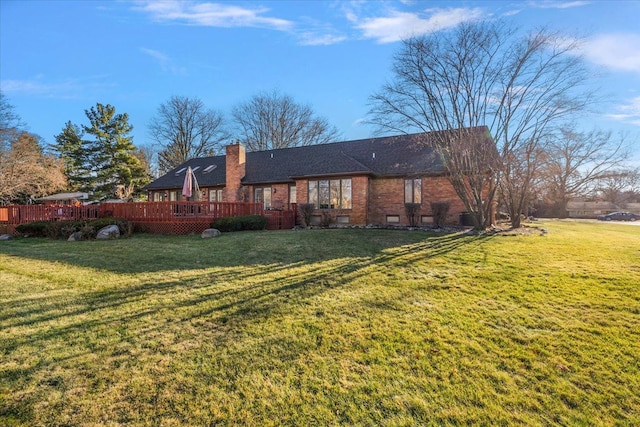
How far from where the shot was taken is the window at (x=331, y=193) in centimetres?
1592

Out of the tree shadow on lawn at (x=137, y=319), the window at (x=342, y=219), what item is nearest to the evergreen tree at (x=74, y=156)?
the window at (x=342, y=219)

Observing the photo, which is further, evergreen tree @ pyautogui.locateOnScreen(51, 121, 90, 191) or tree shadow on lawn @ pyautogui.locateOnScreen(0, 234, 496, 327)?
evergreen tree @ pyautogui.locateOnScreen(51, 121, 90, 191)

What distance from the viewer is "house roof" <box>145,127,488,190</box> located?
1559 cm

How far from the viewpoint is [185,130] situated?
3569 centimetres

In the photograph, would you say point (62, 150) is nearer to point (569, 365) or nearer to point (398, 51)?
point (398, 51)

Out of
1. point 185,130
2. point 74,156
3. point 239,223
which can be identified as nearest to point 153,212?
point 239,223

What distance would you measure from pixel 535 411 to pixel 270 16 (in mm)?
11633

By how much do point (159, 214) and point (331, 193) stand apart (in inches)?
339

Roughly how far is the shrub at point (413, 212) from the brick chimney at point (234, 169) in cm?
1125

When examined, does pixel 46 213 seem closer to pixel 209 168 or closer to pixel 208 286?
pixel 209 168

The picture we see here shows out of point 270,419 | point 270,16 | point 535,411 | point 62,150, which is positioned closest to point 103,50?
point 270,16

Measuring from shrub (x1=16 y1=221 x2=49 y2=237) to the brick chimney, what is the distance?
952cm

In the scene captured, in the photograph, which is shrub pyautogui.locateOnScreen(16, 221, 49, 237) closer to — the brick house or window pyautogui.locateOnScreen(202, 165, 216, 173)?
the brick house

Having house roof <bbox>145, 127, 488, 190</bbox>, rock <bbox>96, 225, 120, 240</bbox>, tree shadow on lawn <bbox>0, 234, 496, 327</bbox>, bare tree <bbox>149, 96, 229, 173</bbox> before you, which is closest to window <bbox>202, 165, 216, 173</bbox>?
house roof <bbox>145, 127, 488, 190</bbox>
